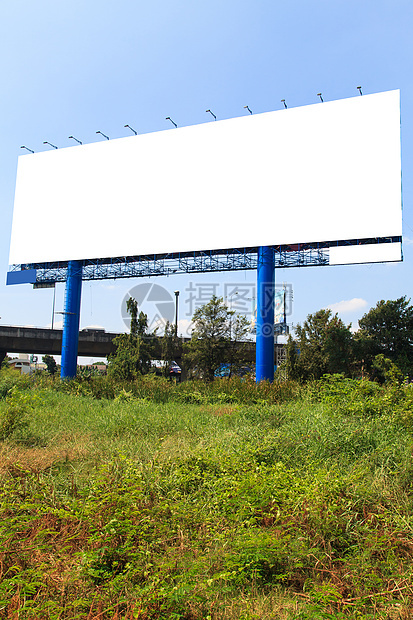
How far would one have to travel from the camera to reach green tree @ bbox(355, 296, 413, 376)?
1030 inches

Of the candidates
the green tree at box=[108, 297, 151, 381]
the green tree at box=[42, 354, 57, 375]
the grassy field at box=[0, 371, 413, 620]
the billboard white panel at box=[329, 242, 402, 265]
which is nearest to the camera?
the grassy field at box=[0, 371, 413, 620]

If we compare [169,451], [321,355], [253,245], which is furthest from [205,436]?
[321,355]

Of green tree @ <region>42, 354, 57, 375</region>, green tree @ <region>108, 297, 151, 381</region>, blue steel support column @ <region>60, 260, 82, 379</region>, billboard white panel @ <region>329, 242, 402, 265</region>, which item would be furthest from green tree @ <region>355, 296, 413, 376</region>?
green tree @ <region>42, 354, 57, 375</region>

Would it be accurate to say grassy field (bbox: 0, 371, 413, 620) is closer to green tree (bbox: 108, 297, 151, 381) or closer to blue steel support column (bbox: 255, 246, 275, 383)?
blue steel support column (bbox: 255, 246, 275, 383)

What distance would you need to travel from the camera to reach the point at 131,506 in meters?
4.36

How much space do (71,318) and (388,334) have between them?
20.0 m

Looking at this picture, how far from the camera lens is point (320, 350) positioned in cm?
2578

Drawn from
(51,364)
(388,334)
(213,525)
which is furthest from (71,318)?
(51,364)

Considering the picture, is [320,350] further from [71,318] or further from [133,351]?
[71,318]

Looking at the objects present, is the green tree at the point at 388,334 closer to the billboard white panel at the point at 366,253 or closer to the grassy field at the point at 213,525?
the billboard white panel at the point at 366,253

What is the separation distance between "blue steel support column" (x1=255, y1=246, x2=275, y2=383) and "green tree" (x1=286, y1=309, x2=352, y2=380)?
13.7 ft

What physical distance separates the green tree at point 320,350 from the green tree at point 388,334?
131cm

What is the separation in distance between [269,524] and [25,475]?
335 centimetres

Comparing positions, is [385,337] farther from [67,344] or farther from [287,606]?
[287,606]
